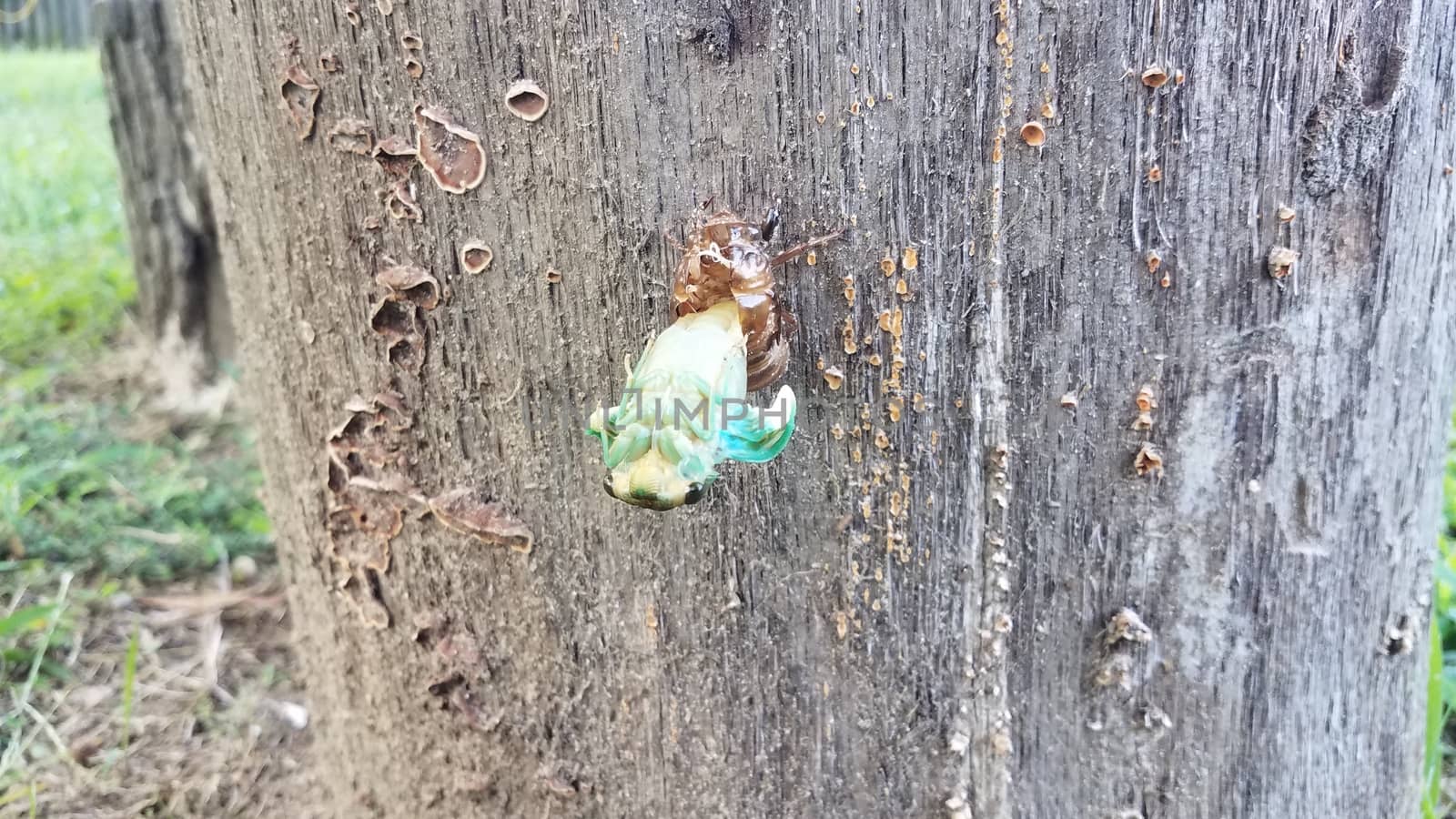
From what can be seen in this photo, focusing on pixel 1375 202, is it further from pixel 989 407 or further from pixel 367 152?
pixel 367 152

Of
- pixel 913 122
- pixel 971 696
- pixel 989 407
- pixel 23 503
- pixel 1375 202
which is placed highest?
pixel 913 122

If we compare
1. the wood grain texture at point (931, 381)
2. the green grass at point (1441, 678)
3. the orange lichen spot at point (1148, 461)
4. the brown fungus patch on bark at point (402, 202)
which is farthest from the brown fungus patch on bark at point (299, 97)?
the green grass at point (1441, 678)

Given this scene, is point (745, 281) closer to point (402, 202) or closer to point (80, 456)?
point (402, 202)

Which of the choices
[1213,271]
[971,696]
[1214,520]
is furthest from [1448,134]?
[971,696]

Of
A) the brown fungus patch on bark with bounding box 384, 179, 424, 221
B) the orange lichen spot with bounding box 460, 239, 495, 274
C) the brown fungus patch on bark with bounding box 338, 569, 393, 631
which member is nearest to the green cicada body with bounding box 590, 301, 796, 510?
the orange lichen spot with bounding box 460, 239, 495, 274

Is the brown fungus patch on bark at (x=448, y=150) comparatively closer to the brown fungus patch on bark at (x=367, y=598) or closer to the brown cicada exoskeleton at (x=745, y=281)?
the brown cicada exoskeleton at (x=745, y=281)
